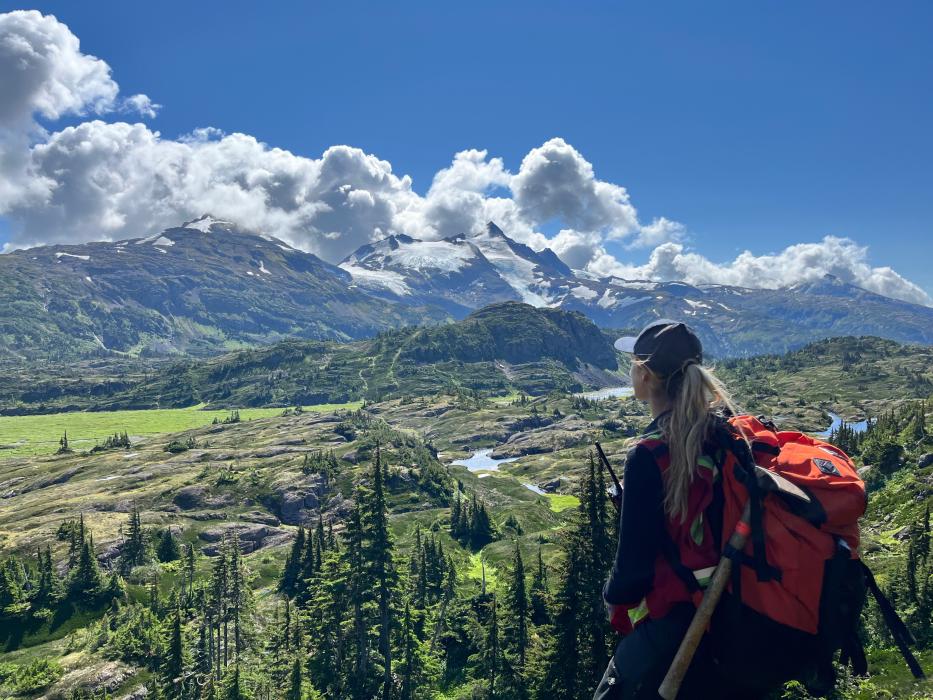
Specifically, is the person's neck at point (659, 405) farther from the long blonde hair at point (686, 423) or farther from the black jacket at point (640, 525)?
the black jacket at point (640, 525)

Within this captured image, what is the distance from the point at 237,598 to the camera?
70.1 meters

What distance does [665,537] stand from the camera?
524cm

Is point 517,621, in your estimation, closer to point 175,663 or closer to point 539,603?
point 539,603

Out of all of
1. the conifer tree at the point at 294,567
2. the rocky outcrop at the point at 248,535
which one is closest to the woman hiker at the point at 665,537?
the conifer tree at the point at 294,567

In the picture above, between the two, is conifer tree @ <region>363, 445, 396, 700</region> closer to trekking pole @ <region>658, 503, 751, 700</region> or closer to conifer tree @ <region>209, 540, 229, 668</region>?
→ conifer tree @ <region>209, 540, 229, 668</region>

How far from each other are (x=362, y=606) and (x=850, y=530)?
5380 centimetres

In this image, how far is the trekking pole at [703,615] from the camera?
4.58 metres

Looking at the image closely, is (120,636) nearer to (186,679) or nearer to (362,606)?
(186,679)

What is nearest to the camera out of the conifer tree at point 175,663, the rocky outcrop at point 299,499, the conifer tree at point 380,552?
the conifer tree at point 380,552

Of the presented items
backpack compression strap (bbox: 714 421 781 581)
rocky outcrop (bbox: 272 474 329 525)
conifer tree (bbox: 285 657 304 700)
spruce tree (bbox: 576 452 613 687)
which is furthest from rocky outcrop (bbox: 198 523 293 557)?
backpack compression strap (bbox: 714 421 781 581)

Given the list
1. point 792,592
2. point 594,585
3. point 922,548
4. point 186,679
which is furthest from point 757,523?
point 922,548

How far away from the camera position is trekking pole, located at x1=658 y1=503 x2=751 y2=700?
15.0 ft

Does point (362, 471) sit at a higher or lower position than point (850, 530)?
lower

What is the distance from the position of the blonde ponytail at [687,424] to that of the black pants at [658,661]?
3.39 ft
